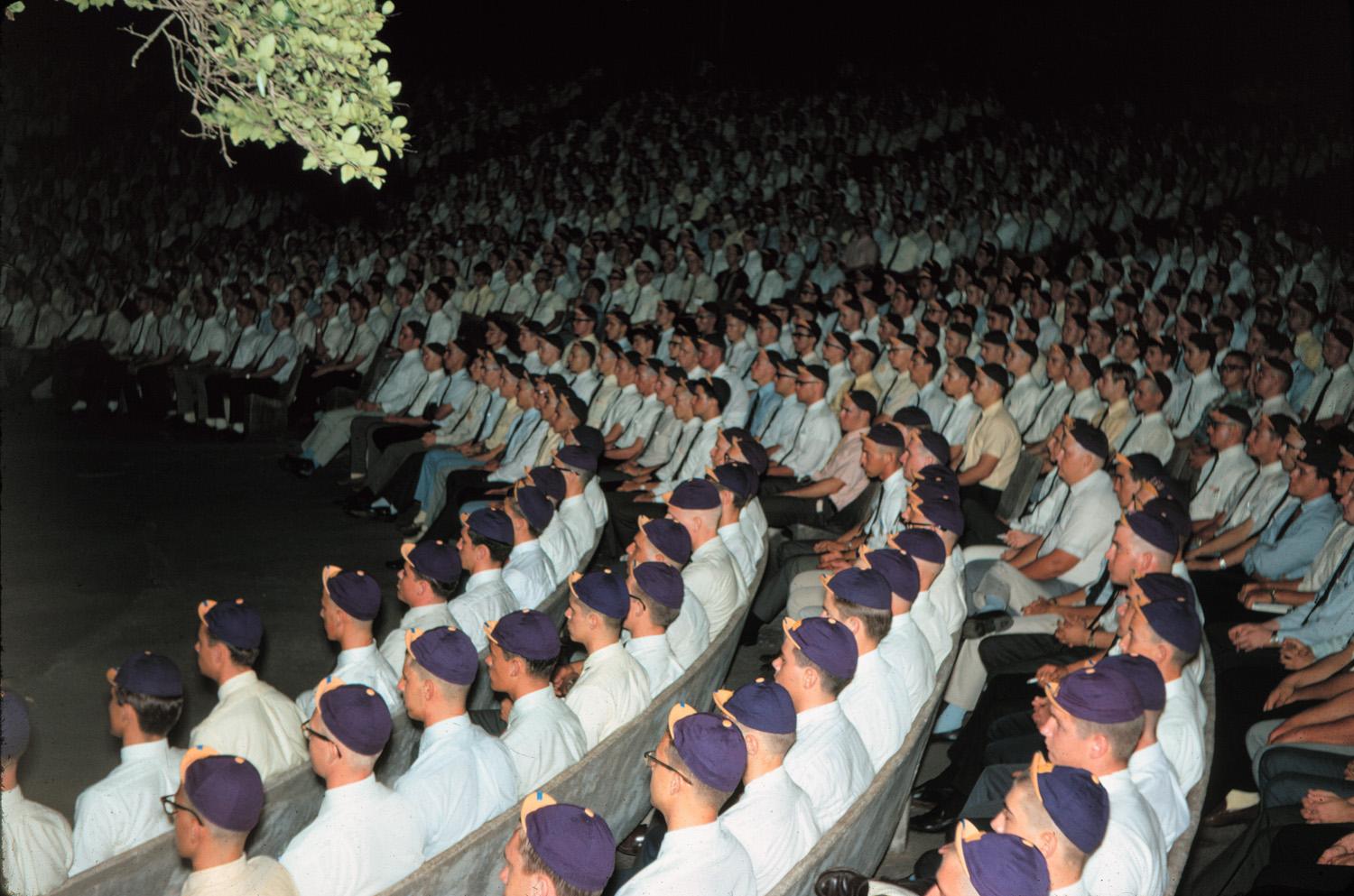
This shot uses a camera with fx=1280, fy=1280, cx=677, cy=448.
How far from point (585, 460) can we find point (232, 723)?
3250mm

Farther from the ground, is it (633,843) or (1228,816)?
(1228,816)

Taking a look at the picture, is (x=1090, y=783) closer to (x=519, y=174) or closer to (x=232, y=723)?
(x=232, y=723)

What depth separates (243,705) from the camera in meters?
4.44

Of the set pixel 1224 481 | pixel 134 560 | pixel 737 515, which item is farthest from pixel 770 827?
pixel 134 560

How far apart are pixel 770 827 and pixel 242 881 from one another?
1.43 meters

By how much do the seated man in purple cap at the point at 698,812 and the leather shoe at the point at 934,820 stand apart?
191 cm

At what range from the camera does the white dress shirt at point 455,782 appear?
3.92m

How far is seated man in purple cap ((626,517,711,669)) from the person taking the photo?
545cm

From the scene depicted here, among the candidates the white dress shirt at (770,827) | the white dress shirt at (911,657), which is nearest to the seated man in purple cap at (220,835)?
the white dress shirt at (770,827)

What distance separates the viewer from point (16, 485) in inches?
401

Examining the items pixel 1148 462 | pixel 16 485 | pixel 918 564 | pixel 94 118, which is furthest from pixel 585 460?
pixel 94 118

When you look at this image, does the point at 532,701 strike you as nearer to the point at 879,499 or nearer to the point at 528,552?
the point at 528,552

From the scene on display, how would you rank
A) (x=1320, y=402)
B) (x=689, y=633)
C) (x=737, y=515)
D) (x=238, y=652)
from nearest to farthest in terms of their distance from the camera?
(x=238, y=652), (x=689, y=633), (x=737, y=515), (x=1320, y=402)

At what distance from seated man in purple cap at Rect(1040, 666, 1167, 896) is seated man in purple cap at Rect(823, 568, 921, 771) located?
794 millimetres
